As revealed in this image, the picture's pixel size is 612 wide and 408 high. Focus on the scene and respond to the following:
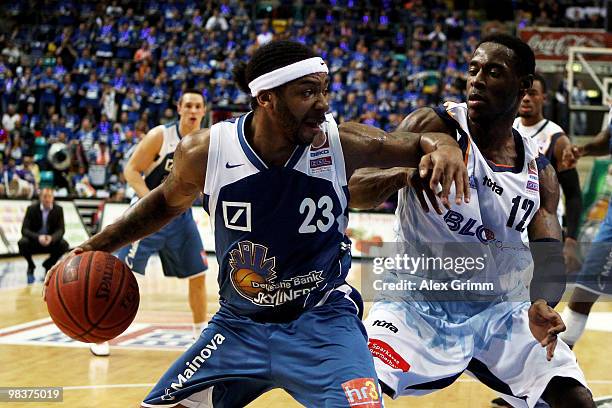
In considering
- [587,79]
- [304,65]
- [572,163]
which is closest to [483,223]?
[304,65]

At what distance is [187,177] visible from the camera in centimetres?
332

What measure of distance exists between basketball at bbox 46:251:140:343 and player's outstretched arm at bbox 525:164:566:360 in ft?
5.46

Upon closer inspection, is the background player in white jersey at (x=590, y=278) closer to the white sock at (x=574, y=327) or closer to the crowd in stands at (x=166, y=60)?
the white sock at (x=574, y=327)

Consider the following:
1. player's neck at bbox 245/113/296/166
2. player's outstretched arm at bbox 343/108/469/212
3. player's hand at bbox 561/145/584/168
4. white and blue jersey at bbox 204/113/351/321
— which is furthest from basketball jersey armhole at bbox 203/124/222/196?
player's hand at bbox 561/145/584/168

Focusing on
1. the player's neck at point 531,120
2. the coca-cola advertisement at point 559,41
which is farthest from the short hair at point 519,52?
the coca-cola advertisement at point 559,41

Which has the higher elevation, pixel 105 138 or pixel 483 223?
pixel 483 223

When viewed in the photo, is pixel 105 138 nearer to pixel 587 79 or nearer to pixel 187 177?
pixel 587 79

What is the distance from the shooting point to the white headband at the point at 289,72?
3.15 meters

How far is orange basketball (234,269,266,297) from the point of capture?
3230 millimetres

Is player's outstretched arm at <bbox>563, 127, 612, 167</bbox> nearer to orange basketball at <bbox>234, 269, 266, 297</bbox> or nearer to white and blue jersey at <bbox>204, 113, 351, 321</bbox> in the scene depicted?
white and blue jersey at <bbox>204, 113, 351, 321</bbox>

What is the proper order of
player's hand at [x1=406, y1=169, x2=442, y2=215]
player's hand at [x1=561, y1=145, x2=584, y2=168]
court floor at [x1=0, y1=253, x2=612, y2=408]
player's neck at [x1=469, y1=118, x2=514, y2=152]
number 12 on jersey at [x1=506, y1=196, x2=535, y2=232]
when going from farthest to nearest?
player's hand at [x1=561, y1=145, x2=584, y2=168] < court floor at [x1=0, y1=253, x2=612, y2=408] < player's neck at [x1=469, y1=118, x2=514, y2=152] < number 12 on jersey at [x1=506, y1=196, x2=535, y2=232] < player's hand at [x1=406, y1=169, x2=442, y2=215]

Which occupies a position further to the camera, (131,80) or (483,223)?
(131,80)

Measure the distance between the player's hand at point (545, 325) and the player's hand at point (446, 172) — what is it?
674 mm

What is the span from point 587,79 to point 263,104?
16.3m
